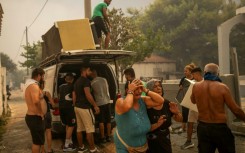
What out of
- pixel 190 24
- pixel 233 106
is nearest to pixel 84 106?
pixel 233 106

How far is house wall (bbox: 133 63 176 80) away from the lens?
46.2m

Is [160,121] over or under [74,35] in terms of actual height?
under

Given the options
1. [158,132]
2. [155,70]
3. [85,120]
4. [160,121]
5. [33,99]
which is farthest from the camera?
[155,70]

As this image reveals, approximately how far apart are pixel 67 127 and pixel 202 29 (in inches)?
1771

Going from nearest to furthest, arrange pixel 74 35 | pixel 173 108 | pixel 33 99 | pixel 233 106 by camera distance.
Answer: pixel 173 108, pixel 233 106, pixel 33 99, pixel 74 35

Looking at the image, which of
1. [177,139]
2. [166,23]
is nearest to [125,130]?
[177,139]

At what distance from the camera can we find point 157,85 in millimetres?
4082

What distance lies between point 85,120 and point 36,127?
1.52 meters

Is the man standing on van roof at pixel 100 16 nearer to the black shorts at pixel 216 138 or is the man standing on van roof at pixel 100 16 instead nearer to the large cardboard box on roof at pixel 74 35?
the large cardboard box on roof at pixel 74 35

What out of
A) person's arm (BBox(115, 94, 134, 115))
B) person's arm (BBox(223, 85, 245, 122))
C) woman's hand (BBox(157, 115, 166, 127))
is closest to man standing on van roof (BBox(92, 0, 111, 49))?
person's arm (BBox(223, 85, 245, 122))

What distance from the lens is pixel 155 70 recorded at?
47.9 meters

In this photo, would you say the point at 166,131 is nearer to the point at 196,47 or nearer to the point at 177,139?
the point at 177,139

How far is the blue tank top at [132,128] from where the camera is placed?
3490 mm

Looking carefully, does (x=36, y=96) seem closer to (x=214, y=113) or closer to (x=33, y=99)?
(x=33, y=99)
